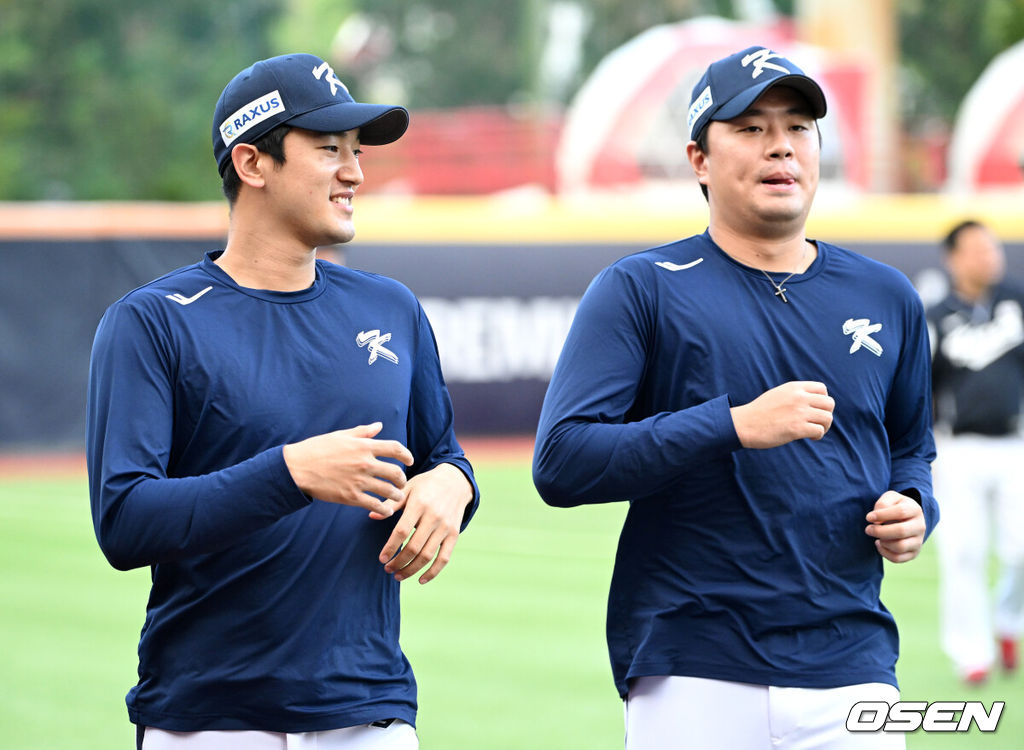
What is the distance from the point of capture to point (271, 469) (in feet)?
10.7

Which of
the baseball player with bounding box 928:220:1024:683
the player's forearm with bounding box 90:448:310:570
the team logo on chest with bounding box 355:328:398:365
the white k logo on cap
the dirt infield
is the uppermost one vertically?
the white k logo on cap

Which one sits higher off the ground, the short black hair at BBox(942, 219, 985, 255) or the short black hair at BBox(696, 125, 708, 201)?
the short black hair at BBox(696, 125, 708, 201)

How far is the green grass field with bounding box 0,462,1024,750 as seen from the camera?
7.77 meters

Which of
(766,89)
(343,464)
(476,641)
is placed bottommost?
(476,641)

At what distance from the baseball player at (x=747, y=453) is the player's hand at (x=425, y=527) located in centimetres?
26

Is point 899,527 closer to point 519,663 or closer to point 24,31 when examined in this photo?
point 519,663

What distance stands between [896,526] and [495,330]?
1621cm

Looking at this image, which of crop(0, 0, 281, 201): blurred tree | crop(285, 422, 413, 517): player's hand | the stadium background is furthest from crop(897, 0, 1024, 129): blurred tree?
crop(285, 422, 413, 517): player's hand

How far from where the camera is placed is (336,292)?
12.5ft

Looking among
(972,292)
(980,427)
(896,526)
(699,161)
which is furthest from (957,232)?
(896,526)

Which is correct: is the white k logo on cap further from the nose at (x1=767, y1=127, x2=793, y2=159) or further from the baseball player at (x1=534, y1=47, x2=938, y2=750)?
the nose at (x1=767, y1=127, x2=793, y2=159)

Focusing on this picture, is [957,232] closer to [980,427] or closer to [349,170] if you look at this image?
[980,427]

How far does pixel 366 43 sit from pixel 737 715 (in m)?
57.1

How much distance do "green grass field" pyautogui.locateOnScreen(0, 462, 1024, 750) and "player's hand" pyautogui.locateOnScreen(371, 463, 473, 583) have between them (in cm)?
405
